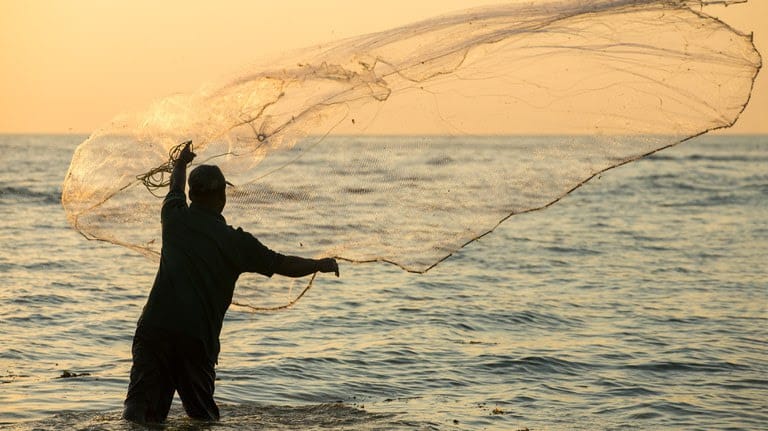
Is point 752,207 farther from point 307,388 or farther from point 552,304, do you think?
point 307,388

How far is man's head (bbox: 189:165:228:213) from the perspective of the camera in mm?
5730

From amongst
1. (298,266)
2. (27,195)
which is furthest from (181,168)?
(27,195)

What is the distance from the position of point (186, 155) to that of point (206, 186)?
59 centimetres

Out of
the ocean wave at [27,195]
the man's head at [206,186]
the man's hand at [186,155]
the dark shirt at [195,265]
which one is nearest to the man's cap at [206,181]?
the man's head at [206,186]

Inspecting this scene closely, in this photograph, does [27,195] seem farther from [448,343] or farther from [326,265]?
[326,265]

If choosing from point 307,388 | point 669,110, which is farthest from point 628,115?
point 307,388

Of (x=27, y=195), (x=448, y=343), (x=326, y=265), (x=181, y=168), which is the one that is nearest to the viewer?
(x=326, y=265)

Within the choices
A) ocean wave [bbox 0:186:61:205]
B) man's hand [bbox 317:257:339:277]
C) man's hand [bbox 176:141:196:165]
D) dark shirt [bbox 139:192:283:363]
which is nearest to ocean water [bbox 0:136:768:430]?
dark shirt [bbox 139:192:283:363]

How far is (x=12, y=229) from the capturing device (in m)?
21.7

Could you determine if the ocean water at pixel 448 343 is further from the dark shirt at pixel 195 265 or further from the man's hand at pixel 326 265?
the man's hand at pixel 326 265

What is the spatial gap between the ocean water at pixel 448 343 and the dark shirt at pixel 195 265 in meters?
0.81

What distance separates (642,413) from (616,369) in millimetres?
1573

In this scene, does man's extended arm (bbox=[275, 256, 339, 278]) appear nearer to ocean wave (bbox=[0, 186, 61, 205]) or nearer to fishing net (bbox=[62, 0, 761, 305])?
fishing net (bbox=[62, 0, 761, 305])

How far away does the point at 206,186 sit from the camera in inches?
225
